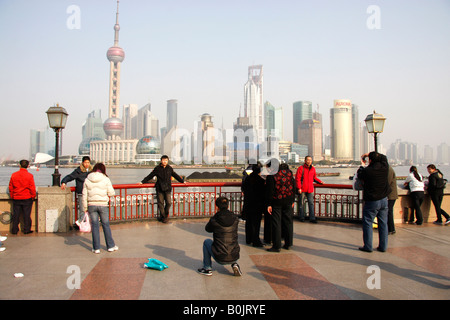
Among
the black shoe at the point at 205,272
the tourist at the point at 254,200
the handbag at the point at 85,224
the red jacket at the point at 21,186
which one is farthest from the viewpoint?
the red jacket at the point at 21,186

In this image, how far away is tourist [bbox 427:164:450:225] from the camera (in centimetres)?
911

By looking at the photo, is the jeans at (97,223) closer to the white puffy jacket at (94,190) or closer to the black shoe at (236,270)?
the white puffy jacket at (94,190)

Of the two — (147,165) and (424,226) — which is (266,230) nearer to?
(424,226)

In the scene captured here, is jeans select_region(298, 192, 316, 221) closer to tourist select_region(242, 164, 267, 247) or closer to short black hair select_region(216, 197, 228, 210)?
tourist select_region(242, 164, 267, 247)

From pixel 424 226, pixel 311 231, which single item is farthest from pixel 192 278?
pixel 424 226

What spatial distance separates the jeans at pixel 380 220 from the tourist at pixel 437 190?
381 centimetres

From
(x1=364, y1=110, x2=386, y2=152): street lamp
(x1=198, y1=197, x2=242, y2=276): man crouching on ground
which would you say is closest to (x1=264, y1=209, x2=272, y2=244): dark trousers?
(x1=198, y1=197, x2=242, y2=276): man crouching on ground

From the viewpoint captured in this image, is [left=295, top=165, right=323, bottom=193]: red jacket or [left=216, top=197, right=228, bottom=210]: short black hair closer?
[left=216, top=197, right=228, bottom=210]: short black hair

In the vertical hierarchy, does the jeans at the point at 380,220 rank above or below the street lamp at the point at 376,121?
below

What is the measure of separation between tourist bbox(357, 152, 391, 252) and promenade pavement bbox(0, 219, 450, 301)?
323 mm

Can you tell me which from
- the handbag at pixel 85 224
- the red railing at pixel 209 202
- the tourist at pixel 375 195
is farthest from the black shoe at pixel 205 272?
the red railing at pixel 209 202

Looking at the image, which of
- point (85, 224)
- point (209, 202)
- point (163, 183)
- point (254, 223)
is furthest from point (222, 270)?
point (209, 202)

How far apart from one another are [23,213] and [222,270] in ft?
18.4

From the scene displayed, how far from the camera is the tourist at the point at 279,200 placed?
250 inches
